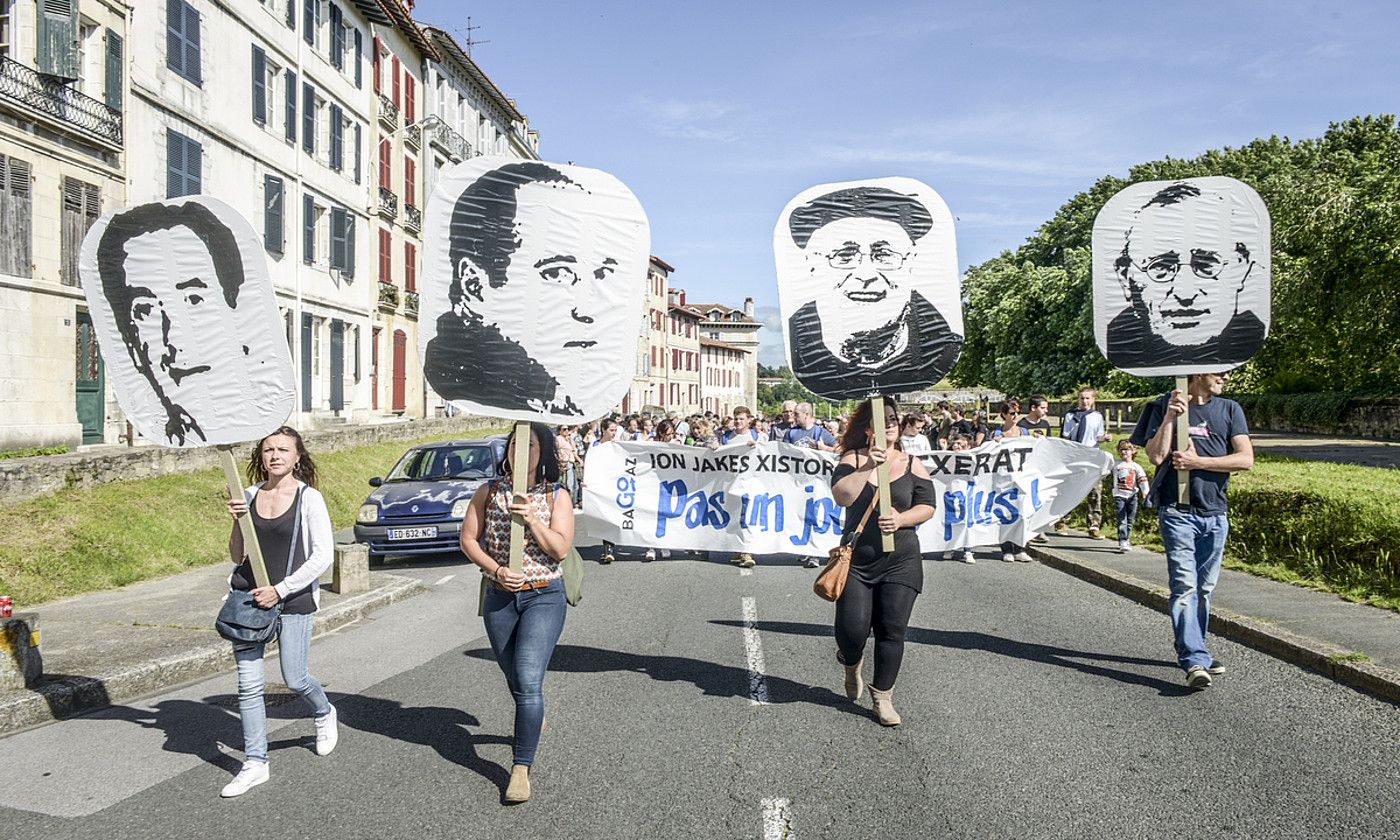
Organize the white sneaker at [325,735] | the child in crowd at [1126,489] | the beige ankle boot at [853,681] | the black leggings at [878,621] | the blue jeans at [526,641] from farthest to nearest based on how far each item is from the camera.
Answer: the child in crowd at [1126,489] < the beige ankle boot at [853,681] < the black leggings at [878,621] < the white sneaker at [325,735] < the blue jeans at [526,641]

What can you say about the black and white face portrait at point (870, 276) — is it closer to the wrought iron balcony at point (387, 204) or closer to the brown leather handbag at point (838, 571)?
the brown leather handbag at point (838, 571)

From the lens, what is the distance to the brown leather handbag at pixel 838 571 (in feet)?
20.0

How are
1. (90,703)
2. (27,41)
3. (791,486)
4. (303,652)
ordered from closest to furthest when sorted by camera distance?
1. (303,652)
2. (90,703)
3. (791,486)
4. (27,41)

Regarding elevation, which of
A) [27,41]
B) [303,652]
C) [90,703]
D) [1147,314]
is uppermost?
[27,41]

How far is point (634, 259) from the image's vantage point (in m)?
5.44

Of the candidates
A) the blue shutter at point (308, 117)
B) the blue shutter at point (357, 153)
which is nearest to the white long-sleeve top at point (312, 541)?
the blue shutter at point (308, 117)

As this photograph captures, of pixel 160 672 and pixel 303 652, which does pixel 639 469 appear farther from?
pixel 303 652

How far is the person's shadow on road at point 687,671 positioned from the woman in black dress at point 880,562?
452 millimetres

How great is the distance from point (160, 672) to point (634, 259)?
4.67 metres

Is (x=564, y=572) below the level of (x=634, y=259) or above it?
below

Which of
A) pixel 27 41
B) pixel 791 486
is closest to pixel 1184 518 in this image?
pixel 791 486

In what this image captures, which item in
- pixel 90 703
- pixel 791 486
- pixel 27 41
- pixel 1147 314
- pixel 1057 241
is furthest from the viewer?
pixel 1057 241

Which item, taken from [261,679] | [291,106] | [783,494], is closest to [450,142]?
[291,106]

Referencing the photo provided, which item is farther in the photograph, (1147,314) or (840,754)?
(1147,314)
